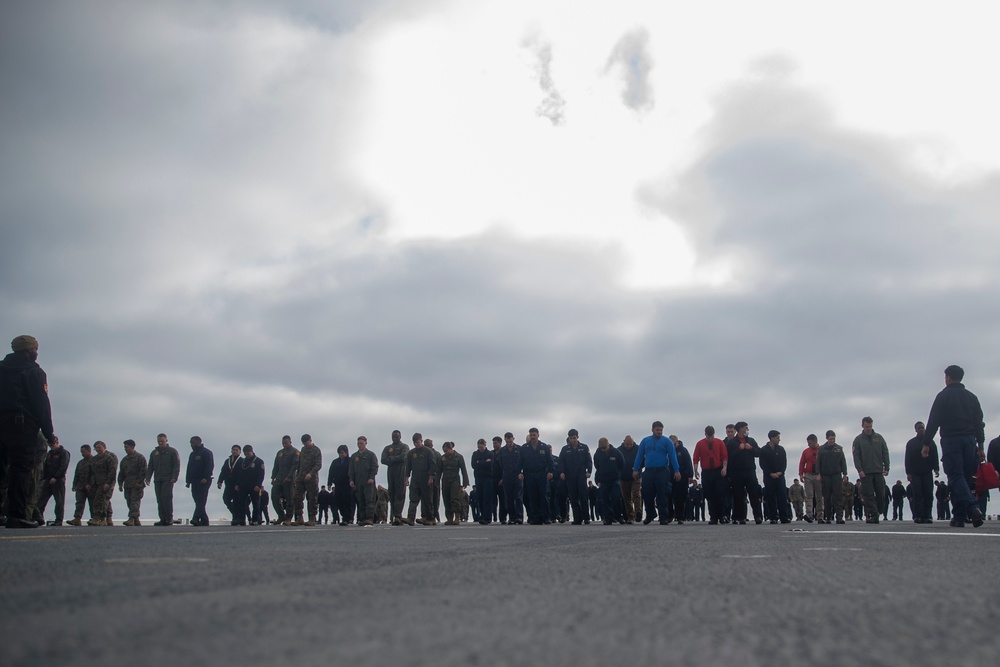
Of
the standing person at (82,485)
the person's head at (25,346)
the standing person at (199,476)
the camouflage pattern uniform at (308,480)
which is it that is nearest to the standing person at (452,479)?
the camouflage pattern uniform at (308,480)

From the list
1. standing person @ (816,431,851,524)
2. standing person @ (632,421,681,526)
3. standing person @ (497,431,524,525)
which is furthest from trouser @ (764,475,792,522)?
standing person @ (497,431,524,525)

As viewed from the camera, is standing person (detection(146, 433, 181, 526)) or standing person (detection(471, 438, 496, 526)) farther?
standing person (detection(471, 438, 496, 526))

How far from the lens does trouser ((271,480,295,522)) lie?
21234 millimetres

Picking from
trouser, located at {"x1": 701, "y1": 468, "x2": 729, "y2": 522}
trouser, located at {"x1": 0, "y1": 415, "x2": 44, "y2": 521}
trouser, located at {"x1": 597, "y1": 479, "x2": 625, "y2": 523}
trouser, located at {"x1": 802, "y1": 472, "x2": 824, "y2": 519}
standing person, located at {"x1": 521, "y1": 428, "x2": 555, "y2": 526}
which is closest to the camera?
trouser, located at {"x1": 0, "y1": 415, "x2": 44, "y2": 521}

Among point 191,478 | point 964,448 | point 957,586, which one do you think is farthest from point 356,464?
point 957,586

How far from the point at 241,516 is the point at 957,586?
20.9 metres

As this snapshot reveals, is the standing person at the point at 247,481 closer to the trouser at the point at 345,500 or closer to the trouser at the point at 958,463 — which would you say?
the trouser at the point at 345,500

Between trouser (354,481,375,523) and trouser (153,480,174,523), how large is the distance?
3.98 meters

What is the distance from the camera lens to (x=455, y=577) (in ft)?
12.9

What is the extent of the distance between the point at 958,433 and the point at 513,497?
37.9ft

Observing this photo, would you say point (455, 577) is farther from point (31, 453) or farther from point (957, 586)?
point (31, 453)

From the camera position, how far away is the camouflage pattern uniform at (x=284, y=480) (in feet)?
68.9

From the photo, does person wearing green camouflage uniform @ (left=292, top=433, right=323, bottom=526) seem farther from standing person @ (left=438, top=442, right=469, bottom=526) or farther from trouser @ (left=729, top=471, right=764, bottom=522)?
trouser @ (left=729, top=471, right=764, bottom=522)

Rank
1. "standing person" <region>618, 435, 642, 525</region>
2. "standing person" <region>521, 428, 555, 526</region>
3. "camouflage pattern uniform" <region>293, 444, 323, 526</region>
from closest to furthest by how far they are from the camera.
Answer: "camouflage pattern uniform" <region>293, 444, 323, 526</region>, "standing person" <region>618, 435, 642, 525</region>, "standing person" <region>521, 428, 555, 526</region>
